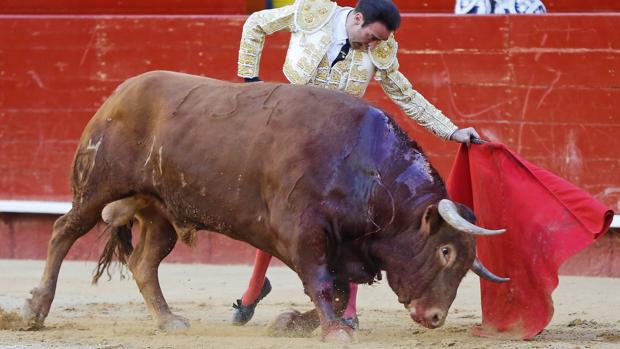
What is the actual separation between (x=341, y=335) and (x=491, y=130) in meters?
2.88

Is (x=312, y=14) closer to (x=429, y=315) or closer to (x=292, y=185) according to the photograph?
(x=292, y=185)

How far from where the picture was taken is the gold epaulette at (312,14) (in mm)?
5133

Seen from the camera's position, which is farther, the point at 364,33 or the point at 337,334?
the point at 364,33

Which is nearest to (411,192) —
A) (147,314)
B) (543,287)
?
(543,287)

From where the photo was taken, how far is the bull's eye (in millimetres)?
4707

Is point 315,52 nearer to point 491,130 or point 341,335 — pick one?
point 341,335

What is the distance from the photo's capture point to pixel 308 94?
16.1 feet

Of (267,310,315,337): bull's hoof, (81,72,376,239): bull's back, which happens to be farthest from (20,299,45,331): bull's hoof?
(267,310,315,337): bull's hoof

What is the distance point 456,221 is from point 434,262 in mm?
Answer: 203

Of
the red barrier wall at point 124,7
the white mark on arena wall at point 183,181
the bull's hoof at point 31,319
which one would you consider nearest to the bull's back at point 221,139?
the white mark on arena wall at point 183,181

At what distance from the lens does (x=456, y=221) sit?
4586mm

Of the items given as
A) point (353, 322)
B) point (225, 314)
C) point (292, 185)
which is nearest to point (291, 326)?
point (353, 322)

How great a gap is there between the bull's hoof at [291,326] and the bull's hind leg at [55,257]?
2.78 ft

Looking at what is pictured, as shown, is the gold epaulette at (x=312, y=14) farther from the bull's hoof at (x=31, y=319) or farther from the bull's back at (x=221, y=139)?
the bull's hoof at (x=31, y=319)
